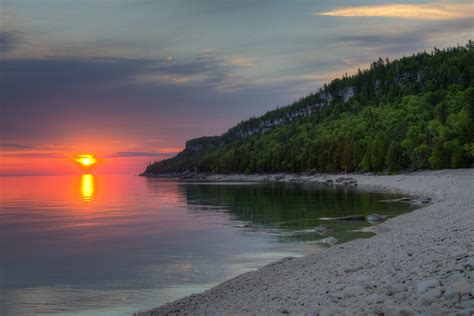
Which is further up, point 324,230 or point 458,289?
point 458,289

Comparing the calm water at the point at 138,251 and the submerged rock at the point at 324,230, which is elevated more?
the submerged rock at the point at 324,230

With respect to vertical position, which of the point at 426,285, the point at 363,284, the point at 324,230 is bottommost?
the point at 324,230

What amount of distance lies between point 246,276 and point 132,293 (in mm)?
5514

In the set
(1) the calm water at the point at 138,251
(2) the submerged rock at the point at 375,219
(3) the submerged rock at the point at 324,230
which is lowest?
(1) the calm water at the point at 138,251

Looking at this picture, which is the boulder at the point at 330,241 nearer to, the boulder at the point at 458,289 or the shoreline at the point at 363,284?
the shoreline at the point at 363,284

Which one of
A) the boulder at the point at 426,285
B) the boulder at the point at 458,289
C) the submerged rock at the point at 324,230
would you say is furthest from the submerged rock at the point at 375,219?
the boulder at the point at 458,289

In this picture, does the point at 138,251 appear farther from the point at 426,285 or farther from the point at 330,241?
the point at 426,285

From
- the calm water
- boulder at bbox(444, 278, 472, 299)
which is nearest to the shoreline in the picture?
boulder at bbox(444, 278, 472, 299)

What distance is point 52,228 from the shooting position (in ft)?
167

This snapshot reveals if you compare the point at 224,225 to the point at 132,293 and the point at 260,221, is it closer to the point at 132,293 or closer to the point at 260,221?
the point at 260,221

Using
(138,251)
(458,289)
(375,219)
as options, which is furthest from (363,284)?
(375,219)

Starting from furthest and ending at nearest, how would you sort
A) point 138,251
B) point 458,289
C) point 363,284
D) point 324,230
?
point 324,230 < point 138,251 < point 363,284 < point 458,289

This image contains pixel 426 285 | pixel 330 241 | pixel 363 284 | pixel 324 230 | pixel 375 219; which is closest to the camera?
pixel 426 285

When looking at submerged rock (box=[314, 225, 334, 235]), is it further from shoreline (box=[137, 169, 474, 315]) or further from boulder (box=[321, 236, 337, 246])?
shoreline (box=[137, 169, 474, 315])
